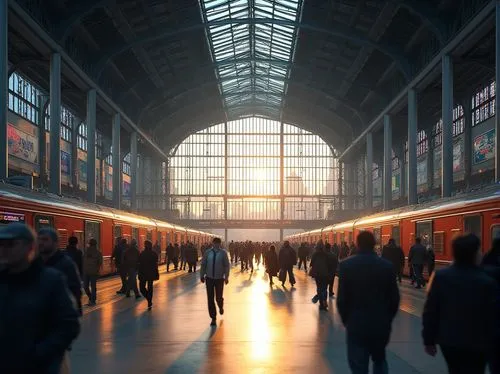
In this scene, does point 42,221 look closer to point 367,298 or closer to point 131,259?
point 131,259

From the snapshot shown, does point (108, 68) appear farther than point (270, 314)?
Yes

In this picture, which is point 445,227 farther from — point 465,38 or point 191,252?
point 191,252

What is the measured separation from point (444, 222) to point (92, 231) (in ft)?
42.3

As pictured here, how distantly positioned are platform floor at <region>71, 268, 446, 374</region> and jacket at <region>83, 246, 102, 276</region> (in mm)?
917

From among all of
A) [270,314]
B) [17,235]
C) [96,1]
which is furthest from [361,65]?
[17,235]

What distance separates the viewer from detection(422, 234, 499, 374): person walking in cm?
505

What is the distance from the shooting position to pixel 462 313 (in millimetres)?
5102

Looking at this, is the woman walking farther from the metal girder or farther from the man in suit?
the metal girder

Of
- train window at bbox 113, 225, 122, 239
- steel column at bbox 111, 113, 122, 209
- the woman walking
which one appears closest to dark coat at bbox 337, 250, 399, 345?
the woman walking

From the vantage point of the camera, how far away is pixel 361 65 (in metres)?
45.7

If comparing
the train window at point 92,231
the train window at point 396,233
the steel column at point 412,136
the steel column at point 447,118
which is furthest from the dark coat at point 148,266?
the steel column at point 412,136

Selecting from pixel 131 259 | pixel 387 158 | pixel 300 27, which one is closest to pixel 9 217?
pixel 131 259

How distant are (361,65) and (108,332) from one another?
119ft

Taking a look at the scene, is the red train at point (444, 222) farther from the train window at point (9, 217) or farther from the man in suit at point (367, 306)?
the train window at point (9, 217)
